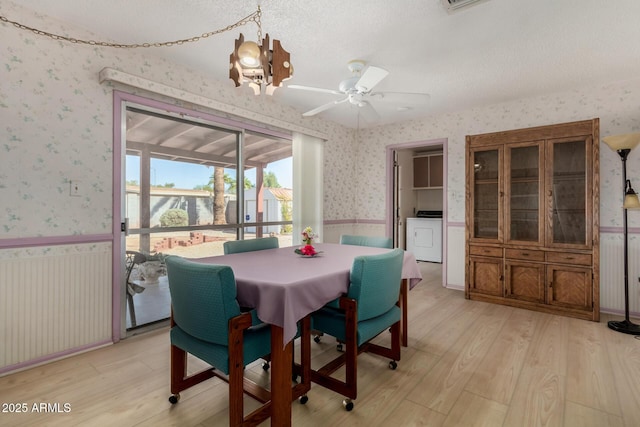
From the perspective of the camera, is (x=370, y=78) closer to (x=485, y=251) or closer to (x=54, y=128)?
(x=54, y=128)

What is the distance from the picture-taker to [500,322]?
3090mm

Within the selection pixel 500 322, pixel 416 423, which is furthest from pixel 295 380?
pixel 500 322

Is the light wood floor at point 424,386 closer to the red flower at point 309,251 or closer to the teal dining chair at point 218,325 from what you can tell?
the teal dining chair at point 218,325

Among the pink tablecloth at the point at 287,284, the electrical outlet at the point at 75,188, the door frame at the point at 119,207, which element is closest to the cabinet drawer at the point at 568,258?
the pink tablecloth at the point at 287,284

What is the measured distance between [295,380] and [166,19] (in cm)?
272

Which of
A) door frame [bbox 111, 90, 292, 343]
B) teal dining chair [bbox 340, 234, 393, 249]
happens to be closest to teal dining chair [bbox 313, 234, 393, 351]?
teal dining chair [bbox 340, 234, 393, 249]

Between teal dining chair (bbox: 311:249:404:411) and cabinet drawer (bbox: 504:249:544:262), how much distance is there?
2.27 metres

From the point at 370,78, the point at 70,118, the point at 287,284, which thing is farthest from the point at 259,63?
the point at 70,118

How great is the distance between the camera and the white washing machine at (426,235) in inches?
242

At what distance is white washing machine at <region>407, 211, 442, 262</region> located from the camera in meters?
6.14

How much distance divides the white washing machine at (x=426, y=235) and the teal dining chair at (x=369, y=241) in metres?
3.51

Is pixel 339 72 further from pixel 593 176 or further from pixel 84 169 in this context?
pixel 593 176

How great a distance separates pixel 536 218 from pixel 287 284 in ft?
10.9

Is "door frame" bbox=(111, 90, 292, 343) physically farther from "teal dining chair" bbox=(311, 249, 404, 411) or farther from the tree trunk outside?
"teal dining chair" bbox=(311, 249, 404, 411)
